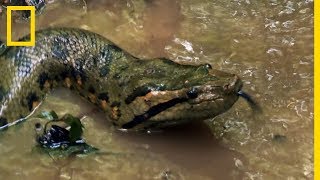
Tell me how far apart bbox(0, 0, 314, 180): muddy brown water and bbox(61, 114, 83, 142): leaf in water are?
6.1 inches

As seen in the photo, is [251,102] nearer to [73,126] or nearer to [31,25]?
[73,126]

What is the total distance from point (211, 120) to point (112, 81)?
0.89 meters

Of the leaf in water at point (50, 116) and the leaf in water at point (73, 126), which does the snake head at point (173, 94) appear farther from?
Answer: the leaf in water at point (50, 116)

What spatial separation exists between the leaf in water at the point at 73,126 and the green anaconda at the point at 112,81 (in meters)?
0.35

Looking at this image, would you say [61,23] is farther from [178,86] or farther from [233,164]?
[233,164]

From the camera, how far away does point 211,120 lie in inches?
213

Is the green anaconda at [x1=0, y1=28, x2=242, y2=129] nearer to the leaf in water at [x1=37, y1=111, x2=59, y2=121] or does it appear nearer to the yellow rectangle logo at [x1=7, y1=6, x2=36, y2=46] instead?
the yellow rectangle logo at [x1=7, y1=6, x2=36, y2=46]

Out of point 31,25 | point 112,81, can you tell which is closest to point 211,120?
point 112,81

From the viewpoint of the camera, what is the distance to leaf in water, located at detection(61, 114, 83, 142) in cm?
509

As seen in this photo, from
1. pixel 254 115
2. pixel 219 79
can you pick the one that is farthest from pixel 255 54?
pixel 219 79

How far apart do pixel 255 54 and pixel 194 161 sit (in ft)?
4.77

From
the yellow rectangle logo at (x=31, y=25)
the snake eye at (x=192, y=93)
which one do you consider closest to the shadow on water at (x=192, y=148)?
the snake eye at (x=192, y=93)

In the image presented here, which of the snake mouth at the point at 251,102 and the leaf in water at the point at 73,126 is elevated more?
the snake mouth at the point at 251,102

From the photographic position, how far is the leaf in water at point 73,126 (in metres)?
5.09
